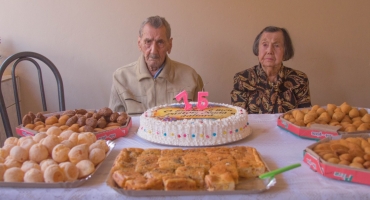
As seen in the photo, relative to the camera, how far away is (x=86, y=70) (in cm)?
268

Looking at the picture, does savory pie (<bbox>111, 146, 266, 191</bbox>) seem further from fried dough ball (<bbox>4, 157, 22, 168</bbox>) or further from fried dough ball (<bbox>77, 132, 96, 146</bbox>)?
fried dough ball (<bbox>4, 157, 22, 168</bbox>)

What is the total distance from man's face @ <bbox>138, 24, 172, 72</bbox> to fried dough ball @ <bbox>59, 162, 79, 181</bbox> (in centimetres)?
135

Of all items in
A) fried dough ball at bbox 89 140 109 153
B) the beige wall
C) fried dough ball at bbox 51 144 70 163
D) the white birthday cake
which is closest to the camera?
fried dough ball at bbox 51 144 70 163

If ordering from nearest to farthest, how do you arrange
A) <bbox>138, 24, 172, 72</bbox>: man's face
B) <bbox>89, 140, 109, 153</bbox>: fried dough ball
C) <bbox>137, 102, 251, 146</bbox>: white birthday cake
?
1. <bbox>89, 140, 109, 153</bbox>: fried dough ball
2. <bbox>137, 102, 251, 146</bbox>: white birthday cake
3. <bbox>138, 24, 172, 72</bbox>: man's face

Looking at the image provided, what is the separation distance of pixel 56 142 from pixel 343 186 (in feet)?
2.89

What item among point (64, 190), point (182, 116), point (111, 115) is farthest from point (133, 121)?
point (64, 190)

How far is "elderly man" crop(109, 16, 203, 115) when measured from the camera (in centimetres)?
226

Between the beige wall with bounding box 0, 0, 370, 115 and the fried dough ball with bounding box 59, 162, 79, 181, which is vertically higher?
the beige wall with bounding box 0, 0, 370, 115

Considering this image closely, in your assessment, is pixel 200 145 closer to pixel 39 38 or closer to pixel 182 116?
pixel 182 116

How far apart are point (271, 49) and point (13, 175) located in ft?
5.88

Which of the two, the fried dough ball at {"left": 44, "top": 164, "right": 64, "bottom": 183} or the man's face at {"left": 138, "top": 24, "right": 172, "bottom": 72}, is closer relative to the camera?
the fried dough ball at {"left": 44, "top": 164, "right": 64, "bottom": 183}

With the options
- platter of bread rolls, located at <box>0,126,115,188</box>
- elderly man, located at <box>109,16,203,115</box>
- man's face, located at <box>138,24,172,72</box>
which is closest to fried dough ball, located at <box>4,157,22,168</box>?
platter of bread rolls, located at <box>0,126,115,188</box>

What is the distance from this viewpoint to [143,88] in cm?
230

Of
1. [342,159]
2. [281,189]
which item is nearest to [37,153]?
[281,189]
